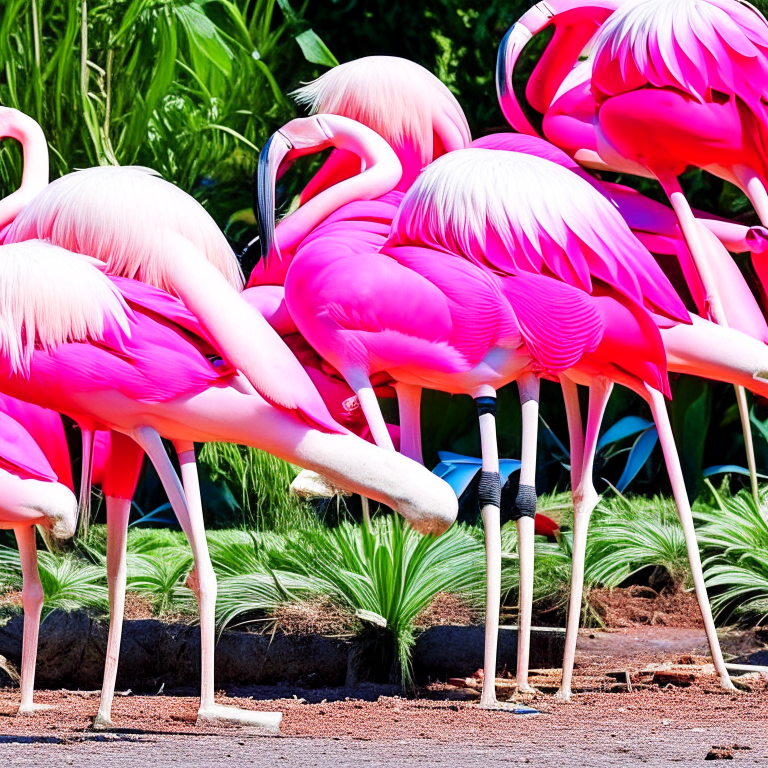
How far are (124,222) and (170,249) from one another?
0.56 ft

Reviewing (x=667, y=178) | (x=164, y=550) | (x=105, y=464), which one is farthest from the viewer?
(x=164, y=550)

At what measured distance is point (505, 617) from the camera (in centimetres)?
630

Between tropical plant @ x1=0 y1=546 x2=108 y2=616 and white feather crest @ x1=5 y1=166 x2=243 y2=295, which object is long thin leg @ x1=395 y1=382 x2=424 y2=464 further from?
tropical plant @ x1=0 y1=546 x2=108 y2=616

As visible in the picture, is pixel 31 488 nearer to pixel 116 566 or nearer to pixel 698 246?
pixel 116 566

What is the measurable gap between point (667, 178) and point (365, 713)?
2.47 m

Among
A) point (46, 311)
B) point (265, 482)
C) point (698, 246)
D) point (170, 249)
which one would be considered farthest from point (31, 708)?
point (265, 482)

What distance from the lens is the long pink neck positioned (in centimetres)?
491

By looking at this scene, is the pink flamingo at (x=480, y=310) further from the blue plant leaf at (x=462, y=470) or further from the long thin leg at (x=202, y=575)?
the blue plant leaf at (x=462, y=470)

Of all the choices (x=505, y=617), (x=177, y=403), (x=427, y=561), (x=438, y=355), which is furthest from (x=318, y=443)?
(x=505, y=617)

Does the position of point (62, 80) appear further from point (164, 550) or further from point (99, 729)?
point (99, 729)

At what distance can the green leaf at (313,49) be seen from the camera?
912 cm

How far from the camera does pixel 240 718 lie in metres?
4.01

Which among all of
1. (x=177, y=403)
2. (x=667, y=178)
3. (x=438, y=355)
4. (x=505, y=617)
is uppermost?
(x=667, y=178)

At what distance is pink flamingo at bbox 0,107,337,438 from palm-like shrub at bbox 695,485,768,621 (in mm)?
2994
